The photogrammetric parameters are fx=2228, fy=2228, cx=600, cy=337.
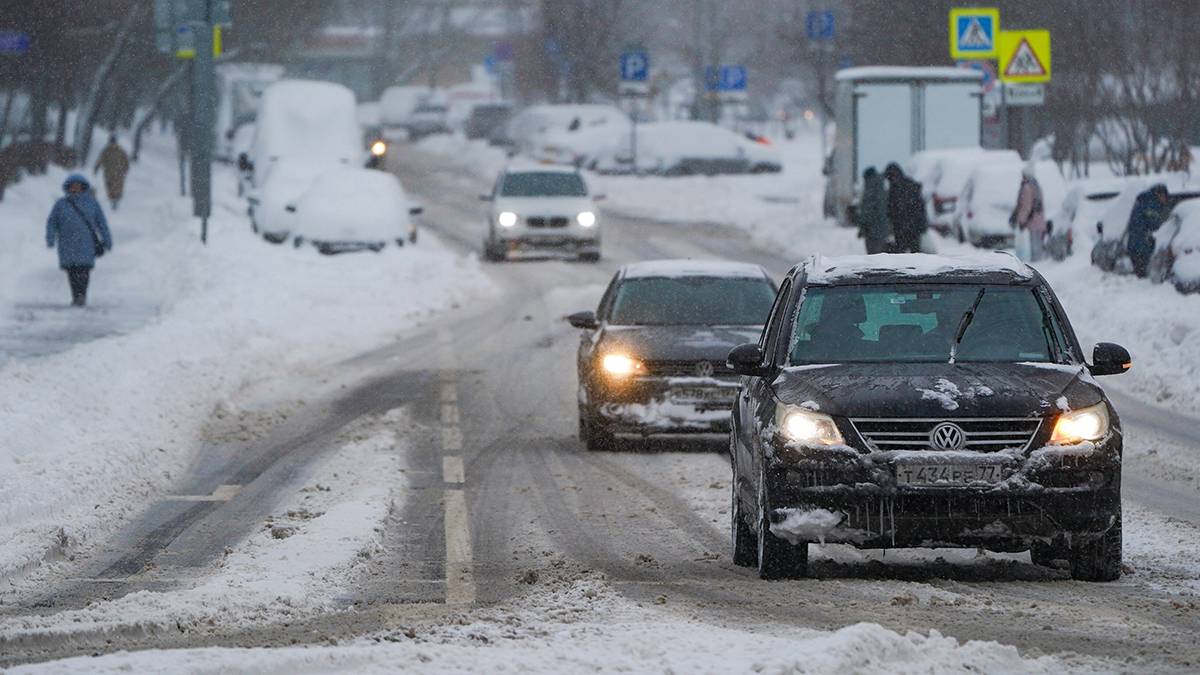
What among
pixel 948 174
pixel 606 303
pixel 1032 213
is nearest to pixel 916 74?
pixel 948 174

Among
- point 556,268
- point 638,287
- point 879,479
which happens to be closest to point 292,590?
point 879,479

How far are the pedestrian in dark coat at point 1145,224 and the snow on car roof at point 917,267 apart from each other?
1557 cm

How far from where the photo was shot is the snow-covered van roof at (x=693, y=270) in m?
16.7

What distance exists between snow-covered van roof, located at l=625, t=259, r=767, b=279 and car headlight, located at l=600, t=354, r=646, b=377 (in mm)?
1522

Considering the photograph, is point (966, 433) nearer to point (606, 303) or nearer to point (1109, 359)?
point (1109, 359)

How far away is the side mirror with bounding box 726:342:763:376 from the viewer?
10023 millimetres

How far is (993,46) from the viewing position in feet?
113

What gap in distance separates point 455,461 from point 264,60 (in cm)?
6062

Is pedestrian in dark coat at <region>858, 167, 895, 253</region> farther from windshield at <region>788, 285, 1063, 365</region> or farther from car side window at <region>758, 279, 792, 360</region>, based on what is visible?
windshield at <region>788, 285, 1063, 365</region>

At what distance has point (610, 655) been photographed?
24.1 feet

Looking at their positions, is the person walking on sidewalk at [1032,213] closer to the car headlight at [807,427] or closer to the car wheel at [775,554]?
the car wheel at [775,554]

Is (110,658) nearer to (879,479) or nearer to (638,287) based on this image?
(879,479)

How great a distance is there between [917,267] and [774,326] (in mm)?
761

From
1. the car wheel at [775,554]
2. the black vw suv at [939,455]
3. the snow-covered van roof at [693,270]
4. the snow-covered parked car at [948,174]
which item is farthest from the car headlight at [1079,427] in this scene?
the snow-covered parked car at [948,174]
